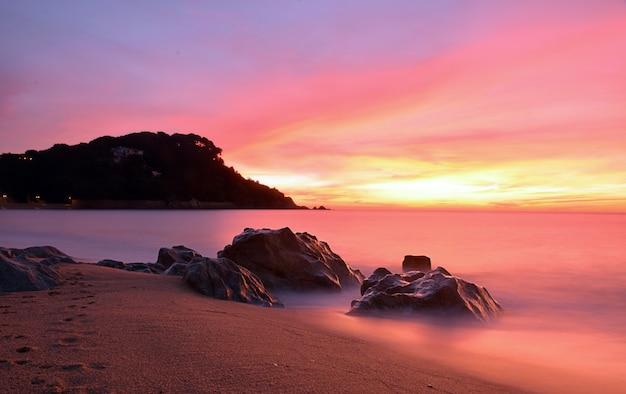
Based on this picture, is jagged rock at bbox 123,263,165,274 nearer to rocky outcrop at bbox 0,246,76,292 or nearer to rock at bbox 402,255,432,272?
rocky outcrop at bbox 0,246,76,292

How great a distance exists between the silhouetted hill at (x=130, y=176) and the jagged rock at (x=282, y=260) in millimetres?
108721

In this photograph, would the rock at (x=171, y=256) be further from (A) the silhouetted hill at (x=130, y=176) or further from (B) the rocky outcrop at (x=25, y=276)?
(A) the silhouetted hill at (x=130, y=176)

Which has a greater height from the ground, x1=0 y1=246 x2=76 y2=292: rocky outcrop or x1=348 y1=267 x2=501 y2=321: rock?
x1=0 y1=246 x2=76 y2=292: rocky outcrop

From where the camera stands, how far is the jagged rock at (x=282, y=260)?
10.7 metres

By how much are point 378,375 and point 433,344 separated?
275cm

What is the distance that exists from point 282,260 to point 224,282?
121 inches

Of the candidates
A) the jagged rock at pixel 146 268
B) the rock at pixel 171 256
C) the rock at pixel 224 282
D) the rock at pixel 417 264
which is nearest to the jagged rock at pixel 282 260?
the jagged rock at pixel 146 268

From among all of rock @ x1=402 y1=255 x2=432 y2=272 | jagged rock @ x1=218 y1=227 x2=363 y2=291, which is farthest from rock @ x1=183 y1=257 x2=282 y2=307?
rock @ x1=402 y1=255 x2=432 y2=272

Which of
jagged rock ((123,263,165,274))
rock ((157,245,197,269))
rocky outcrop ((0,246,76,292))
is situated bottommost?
jagged rock ((123,263,165,274))

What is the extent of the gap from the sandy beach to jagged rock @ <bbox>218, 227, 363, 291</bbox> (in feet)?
13.4

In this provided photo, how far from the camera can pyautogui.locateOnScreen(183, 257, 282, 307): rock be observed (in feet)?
25.7

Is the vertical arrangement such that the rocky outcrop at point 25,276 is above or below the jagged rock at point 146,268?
above

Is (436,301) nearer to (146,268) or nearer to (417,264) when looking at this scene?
(146,268)

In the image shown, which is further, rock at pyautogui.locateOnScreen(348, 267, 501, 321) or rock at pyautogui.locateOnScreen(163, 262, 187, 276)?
rock at pyautogui.locateOnScreen(163, 262, 187, 276)
